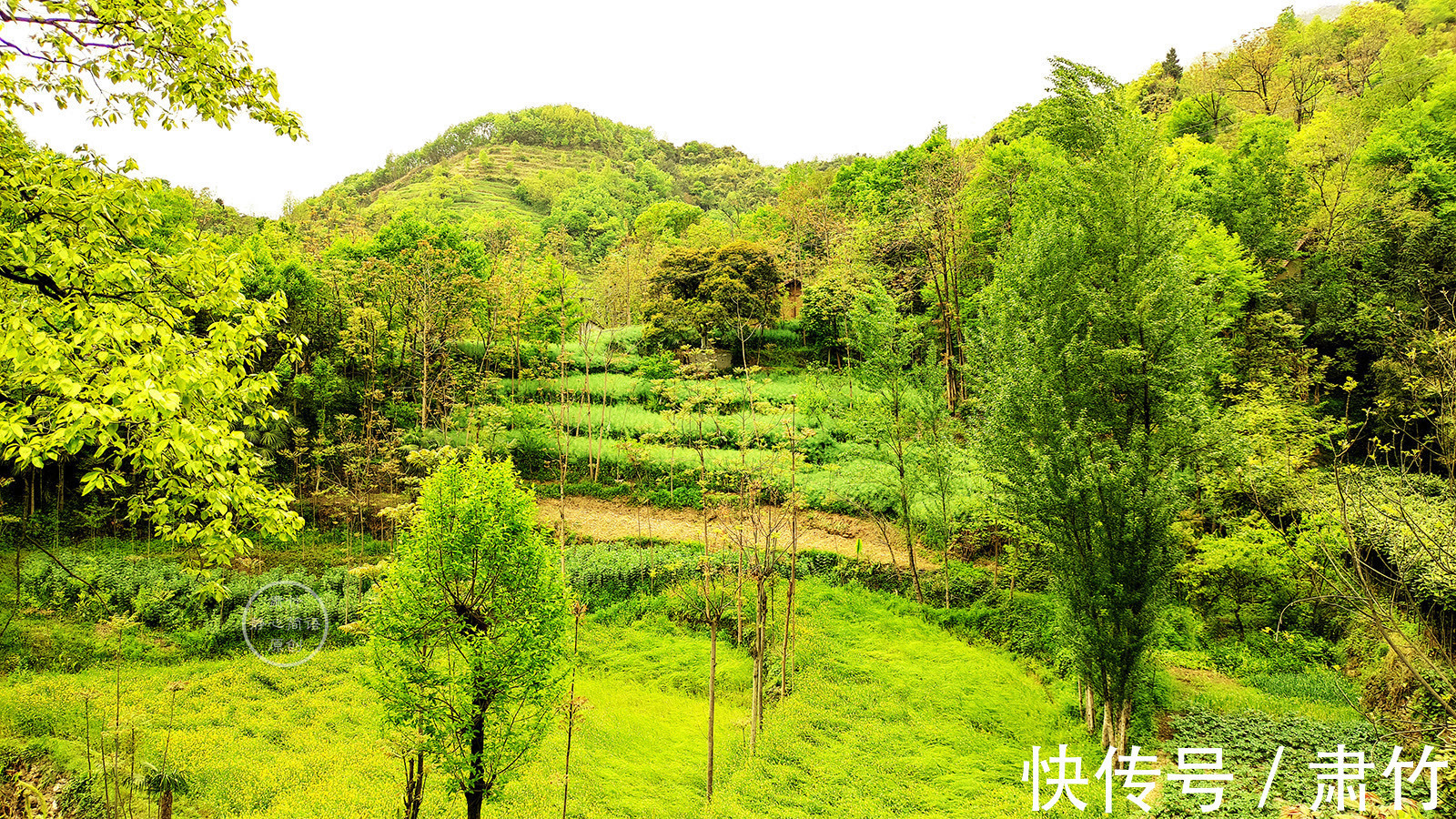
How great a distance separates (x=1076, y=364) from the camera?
1054 centimetres

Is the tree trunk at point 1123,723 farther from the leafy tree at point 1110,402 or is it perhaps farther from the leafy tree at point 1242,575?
the leafy tree at point 1242,575

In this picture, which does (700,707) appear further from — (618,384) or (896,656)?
(618,384)

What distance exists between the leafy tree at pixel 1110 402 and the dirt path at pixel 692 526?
717 cm

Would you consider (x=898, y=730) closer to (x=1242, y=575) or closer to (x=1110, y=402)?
(x=1110, y=402)

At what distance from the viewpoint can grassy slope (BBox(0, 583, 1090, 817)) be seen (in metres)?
8.95

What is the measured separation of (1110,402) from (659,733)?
9.51 metres

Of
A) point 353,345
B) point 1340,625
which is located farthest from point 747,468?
point 353,345

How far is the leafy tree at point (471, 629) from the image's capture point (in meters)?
6.85

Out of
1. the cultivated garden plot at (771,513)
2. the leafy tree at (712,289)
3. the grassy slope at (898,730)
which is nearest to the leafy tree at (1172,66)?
the cultivated garden plot at (771,513)

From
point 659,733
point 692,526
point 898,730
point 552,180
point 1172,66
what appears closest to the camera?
point 898,730

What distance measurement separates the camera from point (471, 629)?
7211 millimetres

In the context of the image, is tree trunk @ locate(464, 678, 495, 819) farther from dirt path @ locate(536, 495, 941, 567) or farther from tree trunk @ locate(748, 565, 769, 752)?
dirt path @ locate(536, 495, 941, 567)

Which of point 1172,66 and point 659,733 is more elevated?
point 1172,66

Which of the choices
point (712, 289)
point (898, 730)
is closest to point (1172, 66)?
point (712, 289)
